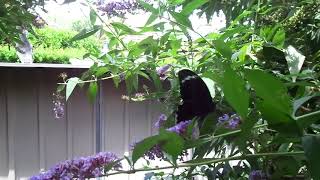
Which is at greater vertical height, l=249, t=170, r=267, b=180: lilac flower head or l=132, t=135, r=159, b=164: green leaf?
l=132, t=135, r=159, b=164: green leaf

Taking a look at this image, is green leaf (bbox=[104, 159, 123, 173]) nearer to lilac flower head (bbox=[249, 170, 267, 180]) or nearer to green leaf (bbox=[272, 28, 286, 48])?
lilac flower head (bbox=[249, 170, 267, 180])

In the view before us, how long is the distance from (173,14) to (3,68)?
2625 millimetres

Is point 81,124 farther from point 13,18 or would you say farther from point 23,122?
point 13,18

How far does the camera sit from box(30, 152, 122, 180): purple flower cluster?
1.63ft

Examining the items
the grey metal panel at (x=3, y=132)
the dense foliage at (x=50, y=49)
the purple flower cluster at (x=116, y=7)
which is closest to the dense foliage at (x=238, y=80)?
the purple flower cluster at (x=116, y=7)

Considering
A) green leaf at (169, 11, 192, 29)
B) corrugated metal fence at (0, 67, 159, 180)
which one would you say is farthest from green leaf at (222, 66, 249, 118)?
corrugated metal fence at (0, 67, 159, 180)

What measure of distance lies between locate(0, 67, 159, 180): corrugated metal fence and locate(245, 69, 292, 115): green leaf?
9.17ft

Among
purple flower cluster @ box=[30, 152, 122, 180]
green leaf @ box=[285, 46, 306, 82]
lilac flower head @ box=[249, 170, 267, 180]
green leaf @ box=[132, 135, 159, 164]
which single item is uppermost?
green leaf @ box=[285, 46, 306, 82]

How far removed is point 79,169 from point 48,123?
9.97ft

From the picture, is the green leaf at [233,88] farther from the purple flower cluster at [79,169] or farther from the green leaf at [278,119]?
the purple flower cluster at [79,169]

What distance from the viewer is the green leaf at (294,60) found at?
0.55m

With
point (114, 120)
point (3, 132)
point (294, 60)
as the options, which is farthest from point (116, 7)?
point (114, 120)

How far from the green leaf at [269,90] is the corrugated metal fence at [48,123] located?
9.17 ft

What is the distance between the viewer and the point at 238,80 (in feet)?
0.99
